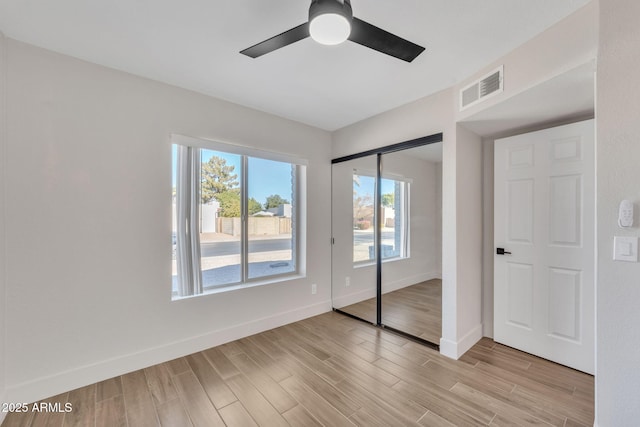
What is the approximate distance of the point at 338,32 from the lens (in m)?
1.24

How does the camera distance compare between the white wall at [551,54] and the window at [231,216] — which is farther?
the window at [231,216]

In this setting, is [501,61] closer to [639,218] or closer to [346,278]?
[639,218]

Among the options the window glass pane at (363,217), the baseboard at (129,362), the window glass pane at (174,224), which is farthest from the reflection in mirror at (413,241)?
the window glass pane at (174,224)

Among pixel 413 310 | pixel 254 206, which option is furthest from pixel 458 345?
pixel 254 206

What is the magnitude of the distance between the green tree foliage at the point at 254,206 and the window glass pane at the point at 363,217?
1353 mm

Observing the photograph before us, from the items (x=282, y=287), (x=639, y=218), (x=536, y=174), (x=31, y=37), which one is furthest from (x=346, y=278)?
(x=31, y=37)

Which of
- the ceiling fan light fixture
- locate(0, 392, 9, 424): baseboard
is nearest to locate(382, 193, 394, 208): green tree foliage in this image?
the ceiling fan light fixture

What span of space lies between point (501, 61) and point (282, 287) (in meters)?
3.03

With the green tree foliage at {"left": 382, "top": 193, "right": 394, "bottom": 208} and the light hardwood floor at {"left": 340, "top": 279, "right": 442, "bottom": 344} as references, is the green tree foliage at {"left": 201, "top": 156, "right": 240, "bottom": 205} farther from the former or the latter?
the light hardwood floor at {"left": 340, "top": 279, "right": 442, "bottom": 344}

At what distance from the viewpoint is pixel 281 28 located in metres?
1.74

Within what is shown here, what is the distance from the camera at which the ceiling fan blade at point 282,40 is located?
1365 millimetres

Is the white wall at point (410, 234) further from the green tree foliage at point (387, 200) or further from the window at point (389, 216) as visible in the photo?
the green tree foliage at point (387, 200)

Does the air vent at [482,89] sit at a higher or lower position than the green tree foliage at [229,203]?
higher

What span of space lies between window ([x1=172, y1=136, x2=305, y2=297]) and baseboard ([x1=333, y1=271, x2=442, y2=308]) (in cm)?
78
